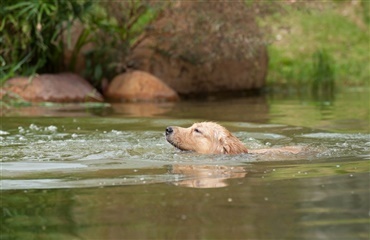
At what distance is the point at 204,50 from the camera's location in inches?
741

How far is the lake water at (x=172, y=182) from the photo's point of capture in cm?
559

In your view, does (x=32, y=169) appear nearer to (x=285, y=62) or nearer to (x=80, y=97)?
(x=80, y=97)

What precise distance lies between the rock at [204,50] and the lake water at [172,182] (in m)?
4.41

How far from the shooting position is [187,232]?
17.8ft

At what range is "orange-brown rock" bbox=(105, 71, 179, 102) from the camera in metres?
18.2

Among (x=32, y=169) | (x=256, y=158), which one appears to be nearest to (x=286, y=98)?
(x=256, y=158)

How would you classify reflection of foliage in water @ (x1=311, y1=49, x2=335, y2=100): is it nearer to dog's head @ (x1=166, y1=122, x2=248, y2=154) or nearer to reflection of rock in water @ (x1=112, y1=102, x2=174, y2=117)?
reflection of rock in water @ (x1=112, y1=102, x2=174, y2=117)

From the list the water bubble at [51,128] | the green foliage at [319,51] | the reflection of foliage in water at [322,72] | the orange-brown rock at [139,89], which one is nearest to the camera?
the water bubble at [51,128]

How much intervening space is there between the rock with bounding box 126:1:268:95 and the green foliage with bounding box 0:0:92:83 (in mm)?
2251

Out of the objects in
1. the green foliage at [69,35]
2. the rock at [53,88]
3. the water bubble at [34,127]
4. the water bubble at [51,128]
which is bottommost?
the water bubble at [51,128]

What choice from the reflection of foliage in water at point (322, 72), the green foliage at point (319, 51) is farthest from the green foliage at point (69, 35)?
the reflection of foliage in water at point (322, 72)

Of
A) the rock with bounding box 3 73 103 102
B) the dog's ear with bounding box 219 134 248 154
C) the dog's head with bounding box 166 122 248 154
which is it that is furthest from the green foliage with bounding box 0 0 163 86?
the dog's ear with bounding box 219 134 248 154

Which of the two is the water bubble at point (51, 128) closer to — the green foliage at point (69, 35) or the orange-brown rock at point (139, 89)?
the green foliage at point (69, 35)

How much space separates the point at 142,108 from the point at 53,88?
1933 mm
